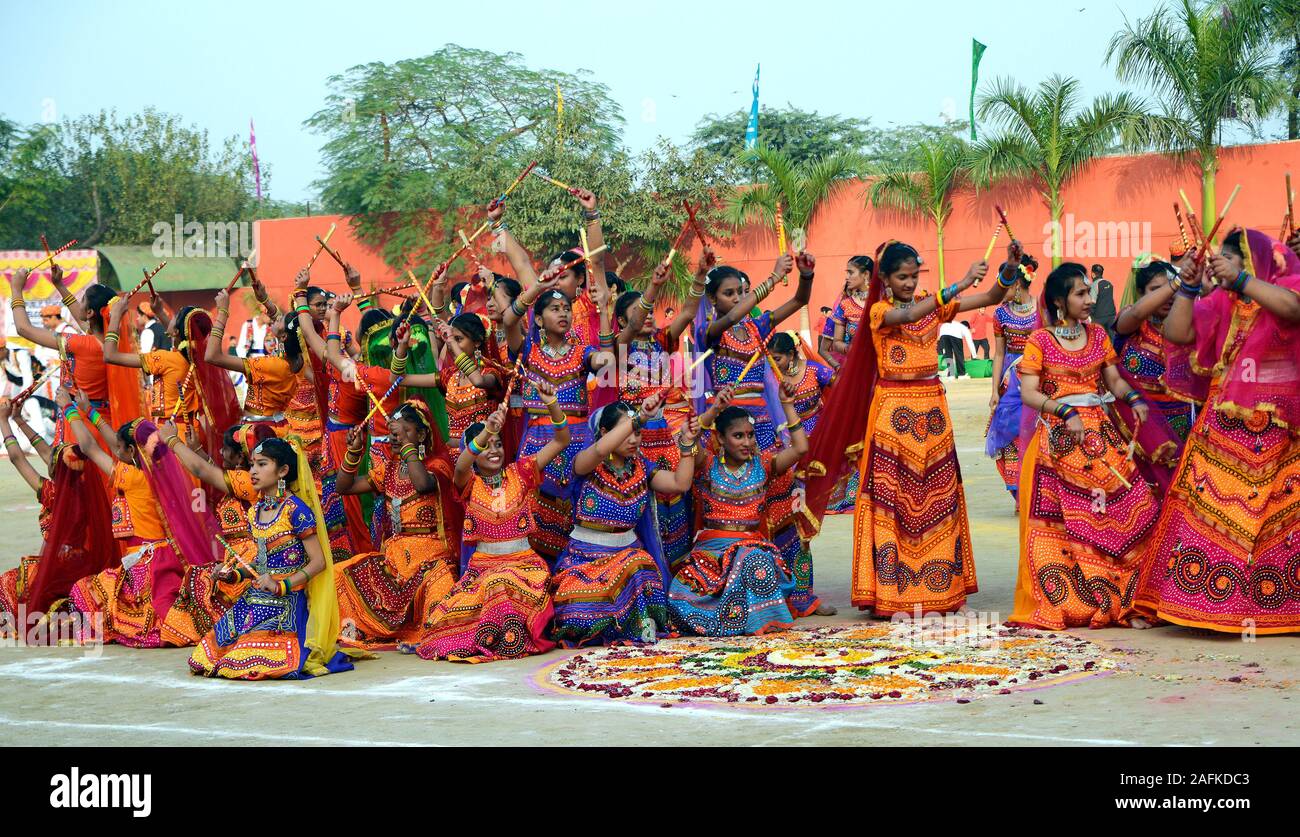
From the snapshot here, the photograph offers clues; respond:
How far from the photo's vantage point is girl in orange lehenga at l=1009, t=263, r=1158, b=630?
7430 mm

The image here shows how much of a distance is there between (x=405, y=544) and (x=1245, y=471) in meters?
4.25

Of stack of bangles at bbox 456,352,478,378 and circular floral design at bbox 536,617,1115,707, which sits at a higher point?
stack of bangles at bbox 456,352,478,378

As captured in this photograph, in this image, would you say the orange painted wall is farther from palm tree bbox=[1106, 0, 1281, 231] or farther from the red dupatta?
the red dupatta

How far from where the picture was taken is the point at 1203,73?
79.8 ft

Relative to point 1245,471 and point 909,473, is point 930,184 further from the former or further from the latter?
point 1245,471

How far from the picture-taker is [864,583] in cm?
792

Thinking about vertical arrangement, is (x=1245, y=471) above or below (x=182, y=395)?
below

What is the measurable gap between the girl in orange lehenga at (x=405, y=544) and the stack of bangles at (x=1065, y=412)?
126 inches

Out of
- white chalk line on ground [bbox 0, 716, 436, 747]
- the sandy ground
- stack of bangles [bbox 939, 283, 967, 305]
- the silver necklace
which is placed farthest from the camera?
stack of bangles [bbox 939, 283, 967, 305]

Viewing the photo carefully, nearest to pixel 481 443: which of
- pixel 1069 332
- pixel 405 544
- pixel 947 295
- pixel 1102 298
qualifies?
pixel 405 544

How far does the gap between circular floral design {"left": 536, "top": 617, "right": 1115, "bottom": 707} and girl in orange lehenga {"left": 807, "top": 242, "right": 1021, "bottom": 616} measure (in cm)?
30

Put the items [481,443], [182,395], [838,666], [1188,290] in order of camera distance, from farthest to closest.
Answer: [182,395], [481,443], [1188,290], [838,666]

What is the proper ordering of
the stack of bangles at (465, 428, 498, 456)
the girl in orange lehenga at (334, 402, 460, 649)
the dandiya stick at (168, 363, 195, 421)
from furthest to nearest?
the dandiya stick at (168, 363, 195, 421), the girl in orange lehenga at (334, 402, 460, 649), the stack of bangles at (465, 428, 498, 456)

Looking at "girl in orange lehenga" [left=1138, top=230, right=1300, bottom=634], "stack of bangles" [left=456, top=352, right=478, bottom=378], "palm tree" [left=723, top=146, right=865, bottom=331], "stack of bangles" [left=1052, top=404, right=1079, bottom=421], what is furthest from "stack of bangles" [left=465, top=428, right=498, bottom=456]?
"palm tree" [left=723, top=146, right=865, bottom=331]
